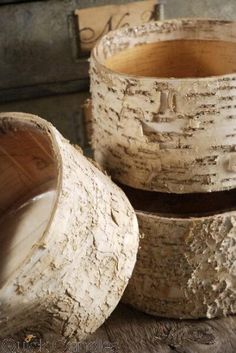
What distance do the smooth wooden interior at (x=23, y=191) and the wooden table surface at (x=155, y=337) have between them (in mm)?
185

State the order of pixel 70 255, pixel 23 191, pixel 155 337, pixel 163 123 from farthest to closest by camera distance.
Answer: pixel 23 191, pixel 155 337, pixel 163 123, pixel 70 255

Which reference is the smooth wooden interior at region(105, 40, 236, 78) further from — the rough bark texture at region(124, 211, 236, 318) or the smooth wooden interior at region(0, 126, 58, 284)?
the rough bark texture at region(124, 211, 236, 318)

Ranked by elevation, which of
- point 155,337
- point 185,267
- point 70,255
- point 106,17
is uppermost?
Result: point 106,17

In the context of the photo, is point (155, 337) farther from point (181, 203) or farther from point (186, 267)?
point (181, 203)

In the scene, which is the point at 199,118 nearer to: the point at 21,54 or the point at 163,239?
the point at 163,239

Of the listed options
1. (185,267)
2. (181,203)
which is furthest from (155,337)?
(181,203)

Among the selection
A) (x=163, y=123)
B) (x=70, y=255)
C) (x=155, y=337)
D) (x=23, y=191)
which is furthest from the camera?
(x=23, y=191)

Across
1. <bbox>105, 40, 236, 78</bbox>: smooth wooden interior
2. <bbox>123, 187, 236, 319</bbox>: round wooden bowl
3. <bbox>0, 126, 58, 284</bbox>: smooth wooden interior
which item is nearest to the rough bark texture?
<bbox>123, 187, 236, 319</bbox>: round wooden bowl

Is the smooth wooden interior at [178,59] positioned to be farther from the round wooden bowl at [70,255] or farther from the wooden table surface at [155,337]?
the wooden table surface at [155,337]

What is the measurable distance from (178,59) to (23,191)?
0.43 meters

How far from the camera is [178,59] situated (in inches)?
50.2

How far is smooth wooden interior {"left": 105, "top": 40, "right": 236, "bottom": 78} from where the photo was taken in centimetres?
122

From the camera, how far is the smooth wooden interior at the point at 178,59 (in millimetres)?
1222

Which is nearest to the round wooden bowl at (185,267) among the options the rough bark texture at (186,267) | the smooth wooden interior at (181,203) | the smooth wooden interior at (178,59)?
the rough bark texture at (186,267)
